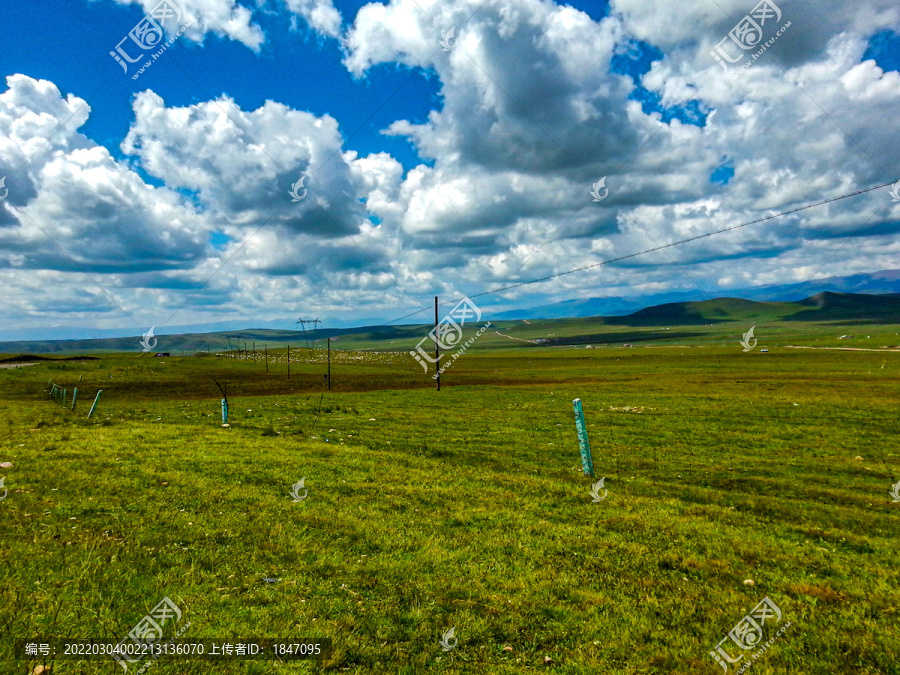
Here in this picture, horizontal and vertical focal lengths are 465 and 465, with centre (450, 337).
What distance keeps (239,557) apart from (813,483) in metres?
18.9

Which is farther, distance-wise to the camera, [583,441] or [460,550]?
[583,441]

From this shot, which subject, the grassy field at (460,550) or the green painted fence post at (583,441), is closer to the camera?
the grassy field at (460,550)

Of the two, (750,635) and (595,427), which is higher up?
(750,635)

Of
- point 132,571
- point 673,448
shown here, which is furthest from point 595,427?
point 132,571

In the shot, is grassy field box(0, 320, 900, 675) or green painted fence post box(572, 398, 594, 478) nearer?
grassy field box(0, 320, 900, 675)

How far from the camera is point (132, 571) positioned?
28.4 feet

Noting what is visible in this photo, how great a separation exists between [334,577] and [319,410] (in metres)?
30.2

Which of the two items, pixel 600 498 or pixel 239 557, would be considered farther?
pixel 600 498

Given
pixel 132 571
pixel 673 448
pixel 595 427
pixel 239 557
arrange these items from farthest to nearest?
pixel 595 427 → pixel 673 448 → pixel 239 557 → pixel 132 571

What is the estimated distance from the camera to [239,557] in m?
9.76

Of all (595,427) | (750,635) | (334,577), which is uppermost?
(334,577)

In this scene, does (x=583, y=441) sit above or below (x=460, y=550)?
above

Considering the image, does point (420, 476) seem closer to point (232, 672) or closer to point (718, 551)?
point (718, 551)

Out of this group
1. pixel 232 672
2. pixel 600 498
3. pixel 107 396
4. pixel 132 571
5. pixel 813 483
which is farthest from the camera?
pixel 107 396
